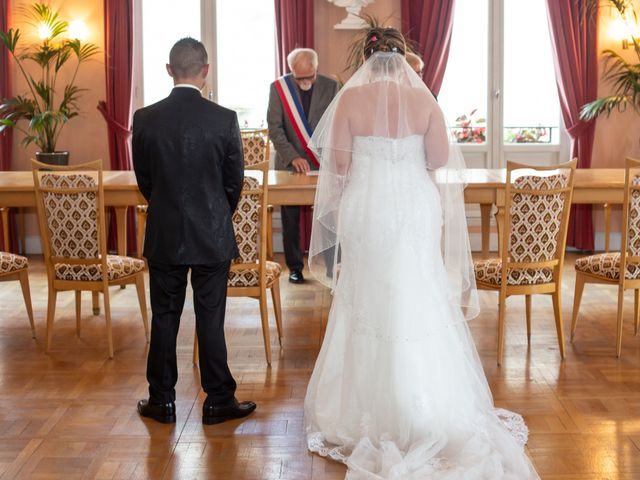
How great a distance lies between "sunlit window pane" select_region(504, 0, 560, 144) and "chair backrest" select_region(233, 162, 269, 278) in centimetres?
423

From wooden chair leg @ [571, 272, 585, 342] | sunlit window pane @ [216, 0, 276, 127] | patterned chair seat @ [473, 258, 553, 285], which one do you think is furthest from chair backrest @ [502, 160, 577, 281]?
sunlit window pane @ [216, 0, 276, 127]

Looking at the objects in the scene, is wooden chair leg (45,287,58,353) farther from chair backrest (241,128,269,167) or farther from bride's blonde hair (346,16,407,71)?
bride's blonde hair (346,16,407,71)

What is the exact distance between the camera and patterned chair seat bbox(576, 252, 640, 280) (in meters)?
5.23

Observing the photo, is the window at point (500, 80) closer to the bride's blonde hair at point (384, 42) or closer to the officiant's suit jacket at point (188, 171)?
the bride's blonde hair at point (384, 42)

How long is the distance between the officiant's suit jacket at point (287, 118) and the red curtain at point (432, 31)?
5.23ft

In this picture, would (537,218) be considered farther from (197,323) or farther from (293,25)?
(293,25)

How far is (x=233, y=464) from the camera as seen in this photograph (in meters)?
3.72

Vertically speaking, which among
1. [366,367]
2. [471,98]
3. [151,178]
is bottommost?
[366,367]

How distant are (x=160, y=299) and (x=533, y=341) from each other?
235cm

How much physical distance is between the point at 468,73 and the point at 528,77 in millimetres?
523

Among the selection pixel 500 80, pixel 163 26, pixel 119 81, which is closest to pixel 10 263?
pixel 119 81

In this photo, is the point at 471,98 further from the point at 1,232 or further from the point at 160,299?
the point at 160,299

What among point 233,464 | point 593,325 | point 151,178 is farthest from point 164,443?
point 593,325

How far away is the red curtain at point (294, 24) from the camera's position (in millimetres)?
8195
